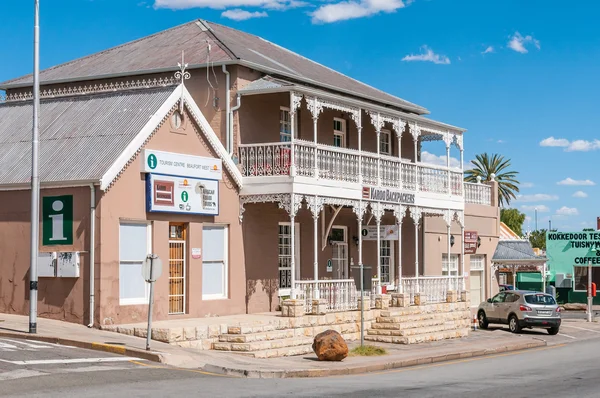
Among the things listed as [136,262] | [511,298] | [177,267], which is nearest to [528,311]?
[511,298]

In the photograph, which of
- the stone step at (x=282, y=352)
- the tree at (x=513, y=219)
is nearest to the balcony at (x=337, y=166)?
the stone step at (x=282, y=352)

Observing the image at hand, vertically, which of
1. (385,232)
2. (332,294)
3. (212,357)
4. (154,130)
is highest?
(154,130)

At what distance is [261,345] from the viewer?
73.4ft

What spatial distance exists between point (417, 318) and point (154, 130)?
11141mm

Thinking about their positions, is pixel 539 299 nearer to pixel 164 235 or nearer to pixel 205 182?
pixel 205 182

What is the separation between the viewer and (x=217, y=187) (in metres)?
25.7

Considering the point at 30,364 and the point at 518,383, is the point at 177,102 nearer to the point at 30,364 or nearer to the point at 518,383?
the point at 30,364

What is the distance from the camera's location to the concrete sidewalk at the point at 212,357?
19031 mm

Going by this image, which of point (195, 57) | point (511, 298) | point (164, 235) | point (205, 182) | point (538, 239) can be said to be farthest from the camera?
point (538, 239)

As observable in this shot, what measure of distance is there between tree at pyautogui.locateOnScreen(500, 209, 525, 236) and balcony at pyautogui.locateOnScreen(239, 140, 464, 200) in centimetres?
6376

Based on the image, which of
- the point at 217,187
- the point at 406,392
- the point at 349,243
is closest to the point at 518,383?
the point at 406,392

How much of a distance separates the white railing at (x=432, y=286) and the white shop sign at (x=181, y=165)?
8.57 m

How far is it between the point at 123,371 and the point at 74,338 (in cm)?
302

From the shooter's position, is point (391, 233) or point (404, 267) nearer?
point (391, 233)
